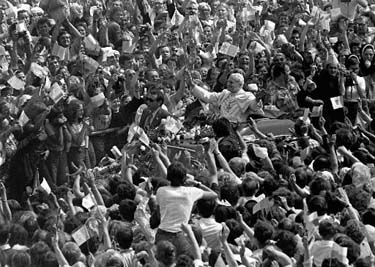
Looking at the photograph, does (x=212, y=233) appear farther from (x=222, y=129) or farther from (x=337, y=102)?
(x=337, y=102)

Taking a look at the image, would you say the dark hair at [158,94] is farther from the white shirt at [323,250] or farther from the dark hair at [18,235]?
the white shirt at [323,250]

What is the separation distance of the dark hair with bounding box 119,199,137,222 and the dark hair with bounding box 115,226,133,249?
1288 millimetres

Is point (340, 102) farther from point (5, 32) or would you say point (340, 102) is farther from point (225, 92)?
point (5, 32)

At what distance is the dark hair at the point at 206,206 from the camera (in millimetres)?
16500

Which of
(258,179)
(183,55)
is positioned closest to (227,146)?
(258,179)

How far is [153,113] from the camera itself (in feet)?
72.5

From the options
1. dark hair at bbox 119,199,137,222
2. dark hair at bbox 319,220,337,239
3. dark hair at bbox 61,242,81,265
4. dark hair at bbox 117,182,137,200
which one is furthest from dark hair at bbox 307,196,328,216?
dark hair at bbox 61,242,81,265

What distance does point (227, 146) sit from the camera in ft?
64.4

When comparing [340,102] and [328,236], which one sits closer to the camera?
[328,236]

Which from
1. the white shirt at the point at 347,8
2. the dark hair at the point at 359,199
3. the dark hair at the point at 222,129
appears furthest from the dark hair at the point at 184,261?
the white shirt at the point at 347,8

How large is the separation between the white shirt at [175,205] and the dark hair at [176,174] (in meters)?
0.06

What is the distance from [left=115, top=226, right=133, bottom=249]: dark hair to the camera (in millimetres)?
15328

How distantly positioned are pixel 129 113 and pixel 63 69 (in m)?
1.21

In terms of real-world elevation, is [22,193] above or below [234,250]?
below
